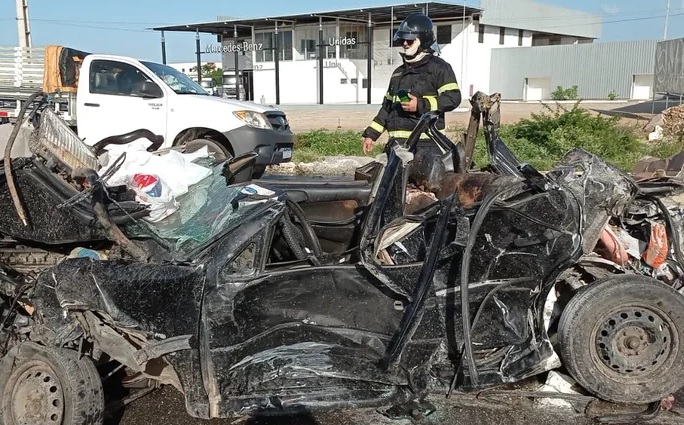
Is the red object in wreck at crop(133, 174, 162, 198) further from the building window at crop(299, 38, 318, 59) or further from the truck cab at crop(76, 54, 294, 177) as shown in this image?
the building window at crop(299, 38, 318, 59)

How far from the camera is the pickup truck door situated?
31.9 feet

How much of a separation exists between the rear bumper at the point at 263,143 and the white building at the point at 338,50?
92.9 feet

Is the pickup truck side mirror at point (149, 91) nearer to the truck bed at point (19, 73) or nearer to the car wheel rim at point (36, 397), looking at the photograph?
the truck bed at point (19, 73)

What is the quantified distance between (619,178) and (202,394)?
2438 millimetres

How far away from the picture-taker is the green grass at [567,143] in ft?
36.2

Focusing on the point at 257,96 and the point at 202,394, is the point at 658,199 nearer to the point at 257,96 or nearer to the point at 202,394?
the point at 202,394

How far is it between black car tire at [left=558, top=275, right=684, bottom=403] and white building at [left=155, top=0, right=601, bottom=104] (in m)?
35.7

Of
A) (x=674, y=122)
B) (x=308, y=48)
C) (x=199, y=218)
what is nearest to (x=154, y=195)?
(x=199, y=218)

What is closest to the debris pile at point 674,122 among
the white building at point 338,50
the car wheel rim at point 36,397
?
the car wheel rim at point 36,397

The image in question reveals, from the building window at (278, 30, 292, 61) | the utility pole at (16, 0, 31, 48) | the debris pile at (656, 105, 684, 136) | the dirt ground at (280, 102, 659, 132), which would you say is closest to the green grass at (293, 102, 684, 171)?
the debris pile at (656, 105, 684, 136)

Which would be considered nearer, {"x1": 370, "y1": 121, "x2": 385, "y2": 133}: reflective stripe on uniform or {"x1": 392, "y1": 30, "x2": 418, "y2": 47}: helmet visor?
{"x1": 392, "y1": 30, "x2": 418, "y2": 47}: helmet visor

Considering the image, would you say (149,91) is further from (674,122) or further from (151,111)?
(674,122)

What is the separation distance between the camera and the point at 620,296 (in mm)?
3189

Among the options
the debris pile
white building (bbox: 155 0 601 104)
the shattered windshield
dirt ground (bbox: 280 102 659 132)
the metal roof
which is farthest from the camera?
white building (bbox: 155 0 601 104)
